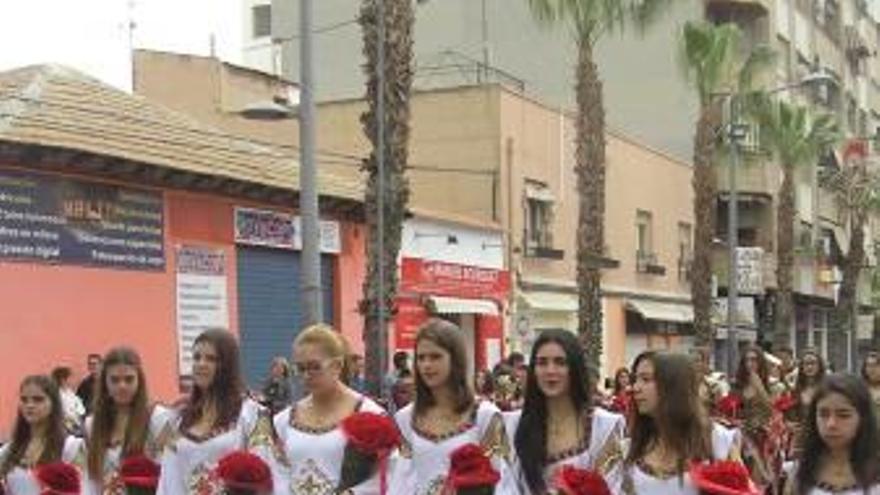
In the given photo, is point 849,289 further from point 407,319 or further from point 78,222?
point 78,222

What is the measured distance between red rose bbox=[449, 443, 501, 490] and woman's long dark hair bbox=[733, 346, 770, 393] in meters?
6.47

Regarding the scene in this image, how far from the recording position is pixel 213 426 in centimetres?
686

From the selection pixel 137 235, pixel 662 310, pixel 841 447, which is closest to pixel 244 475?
pixel 841 447

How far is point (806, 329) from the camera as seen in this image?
179 feet

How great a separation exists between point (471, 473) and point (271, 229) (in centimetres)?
1747

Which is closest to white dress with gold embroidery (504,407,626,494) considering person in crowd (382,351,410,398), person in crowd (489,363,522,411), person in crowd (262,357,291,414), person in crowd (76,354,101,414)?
person in crowd (489,363,522,411)

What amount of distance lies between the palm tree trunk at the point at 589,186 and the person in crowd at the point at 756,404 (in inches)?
529

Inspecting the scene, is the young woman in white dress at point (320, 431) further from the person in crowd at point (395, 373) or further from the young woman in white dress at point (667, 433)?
the person in crowd at point (395, 373)

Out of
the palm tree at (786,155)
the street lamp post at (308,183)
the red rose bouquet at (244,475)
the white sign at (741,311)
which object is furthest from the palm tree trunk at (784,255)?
the red rose bouquet at (244,475)

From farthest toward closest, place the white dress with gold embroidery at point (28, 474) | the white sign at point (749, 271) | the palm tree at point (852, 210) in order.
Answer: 1. the palm tree at point (852, 210)
2. the white sign at point (749, 271)
3. the white dress with gold embroidery at point (28, 474)

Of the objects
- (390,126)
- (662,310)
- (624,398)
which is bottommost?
(662,310)

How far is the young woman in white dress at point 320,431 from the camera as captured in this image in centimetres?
663

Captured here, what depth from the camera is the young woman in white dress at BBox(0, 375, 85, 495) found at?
7441 millimetres

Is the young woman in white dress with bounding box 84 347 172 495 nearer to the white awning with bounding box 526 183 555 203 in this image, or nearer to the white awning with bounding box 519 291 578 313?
the white awning with bounding box 519 291 578 313
